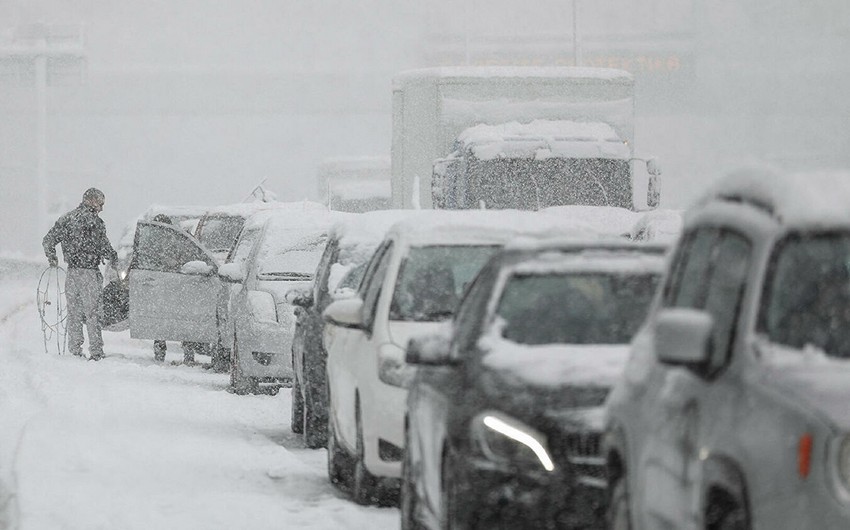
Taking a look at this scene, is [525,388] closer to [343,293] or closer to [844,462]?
[844,462]

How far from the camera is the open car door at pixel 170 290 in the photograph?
67.0ft

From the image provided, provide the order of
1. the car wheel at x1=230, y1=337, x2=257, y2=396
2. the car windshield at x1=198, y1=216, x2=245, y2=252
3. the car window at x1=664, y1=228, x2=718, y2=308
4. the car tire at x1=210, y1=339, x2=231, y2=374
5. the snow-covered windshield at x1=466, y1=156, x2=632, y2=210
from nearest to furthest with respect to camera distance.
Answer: the car window at x1=664, y1=228, x2=718, y2=308
the car wheel at x1=230, y1=337, x2=257, y2=396
the car tire at x1=210, y1=339, x2=231, y2=374
the snow-covered windshield at x1=466, y1=156, x2=632, y2=210
the car windshield at x1=198, y1=216, x2=245, y2=252

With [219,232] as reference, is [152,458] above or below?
below

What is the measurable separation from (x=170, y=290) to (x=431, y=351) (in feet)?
43.9

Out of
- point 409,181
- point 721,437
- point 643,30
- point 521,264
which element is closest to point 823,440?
point 721,437

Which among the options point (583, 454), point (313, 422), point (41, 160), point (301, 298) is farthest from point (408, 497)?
point (41, 160)

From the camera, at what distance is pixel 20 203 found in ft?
429

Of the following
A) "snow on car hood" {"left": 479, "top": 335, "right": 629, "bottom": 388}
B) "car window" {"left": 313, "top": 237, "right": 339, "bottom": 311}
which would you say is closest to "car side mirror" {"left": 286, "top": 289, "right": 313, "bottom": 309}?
"car window" {"left": 313, "top": 237, "right": 339, "bottom": 311}

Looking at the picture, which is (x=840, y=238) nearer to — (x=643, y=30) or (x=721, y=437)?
(x=721, y=437)

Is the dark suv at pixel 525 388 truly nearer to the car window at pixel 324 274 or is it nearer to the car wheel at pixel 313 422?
the car wheel at pixel 313 422

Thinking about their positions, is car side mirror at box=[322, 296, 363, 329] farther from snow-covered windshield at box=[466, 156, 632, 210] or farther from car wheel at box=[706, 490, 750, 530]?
snow-covered windshield at box=[466, 156, 632, 210]

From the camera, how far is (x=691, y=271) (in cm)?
589

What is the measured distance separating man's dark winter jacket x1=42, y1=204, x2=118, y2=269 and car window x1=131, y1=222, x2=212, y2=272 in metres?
1.24

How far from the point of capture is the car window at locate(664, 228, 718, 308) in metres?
5.71
